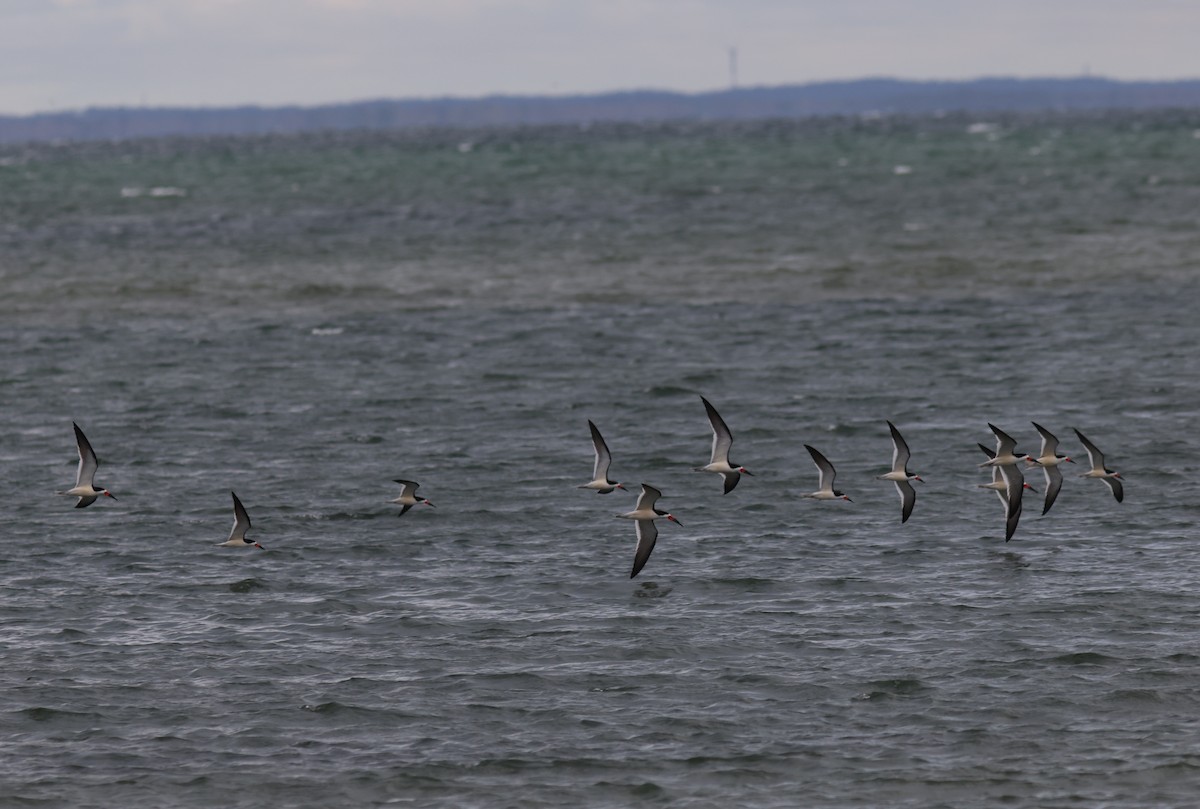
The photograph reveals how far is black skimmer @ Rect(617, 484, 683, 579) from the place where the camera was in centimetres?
3080

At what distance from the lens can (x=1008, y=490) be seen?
1316 inches

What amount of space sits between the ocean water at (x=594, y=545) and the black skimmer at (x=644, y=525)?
0.56 metres

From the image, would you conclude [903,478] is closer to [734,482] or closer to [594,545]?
[734,482]

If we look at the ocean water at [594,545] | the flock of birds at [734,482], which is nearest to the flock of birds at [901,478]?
Answer: the flock of birds at [734,482]

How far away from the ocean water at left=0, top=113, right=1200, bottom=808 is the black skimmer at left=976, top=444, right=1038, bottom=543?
50 centimetres

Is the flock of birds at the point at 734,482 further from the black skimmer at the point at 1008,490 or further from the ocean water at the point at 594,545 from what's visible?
the ocean water at the point at 594,545

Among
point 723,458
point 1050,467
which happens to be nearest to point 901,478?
point 1050,467

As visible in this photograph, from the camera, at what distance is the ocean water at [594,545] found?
77.0ft

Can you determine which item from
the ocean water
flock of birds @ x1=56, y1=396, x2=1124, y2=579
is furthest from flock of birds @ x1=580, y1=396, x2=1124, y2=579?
the ocean water

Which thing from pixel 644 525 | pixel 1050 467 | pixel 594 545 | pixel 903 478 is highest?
pixel 1050 467

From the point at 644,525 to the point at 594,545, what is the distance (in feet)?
6.32

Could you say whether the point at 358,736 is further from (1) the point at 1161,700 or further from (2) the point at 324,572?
(1) the point at 1161,700

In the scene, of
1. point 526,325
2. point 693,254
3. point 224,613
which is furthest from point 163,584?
point 693,254

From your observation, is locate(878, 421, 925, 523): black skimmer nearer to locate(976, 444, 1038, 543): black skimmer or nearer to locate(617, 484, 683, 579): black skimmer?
locate(976, 444, 1038, 543): black skimmer
